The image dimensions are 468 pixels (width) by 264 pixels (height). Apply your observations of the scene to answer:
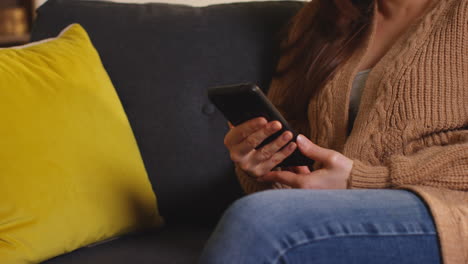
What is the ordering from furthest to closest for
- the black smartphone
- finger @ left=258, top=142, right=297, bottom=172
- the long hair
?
1. the long hair
2. finger @ left=258, top=142, right=297, bottom=172
3. the black smartphone

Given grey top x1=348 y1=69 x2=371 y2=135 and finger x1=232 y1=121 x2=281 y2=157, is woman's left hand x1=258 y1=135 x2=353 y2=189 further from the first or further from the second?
grey top x1=348 y1=69 x2=371 y2=135

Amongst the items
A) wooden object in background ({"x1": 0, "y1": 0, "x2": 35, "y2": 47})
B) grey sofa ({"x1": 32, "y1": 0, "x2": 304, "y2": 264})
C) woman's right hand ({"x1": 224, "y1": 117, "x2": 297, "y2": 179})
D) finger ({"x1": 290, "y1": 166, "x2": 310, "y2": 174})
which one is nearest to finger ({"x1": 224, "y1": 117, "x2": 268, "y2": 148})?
woman's right hand ({"x1": 224, "y1": 117, "x2": 297, "y2": 179})

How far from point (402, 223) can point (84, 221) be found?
625mm

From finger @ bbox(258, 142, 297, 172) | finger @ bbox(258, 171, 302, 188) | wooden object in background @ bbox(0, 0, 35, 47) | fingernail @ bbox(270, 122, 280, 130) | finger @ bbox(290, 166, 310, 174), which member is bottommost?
wooden object in background @ bbox(0, 0, 35, 47)

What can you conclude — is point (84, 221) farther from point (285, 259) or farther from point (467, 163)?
point (467, 163)

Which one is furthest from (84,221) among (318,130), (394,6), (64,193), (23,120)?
(394,6)

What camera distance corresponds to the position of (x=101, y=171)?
124 cm

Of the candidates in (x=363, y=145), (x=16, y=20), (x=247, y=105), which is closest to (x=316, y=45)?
(x=363, y=145)

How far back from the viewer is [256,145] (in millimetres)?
1121

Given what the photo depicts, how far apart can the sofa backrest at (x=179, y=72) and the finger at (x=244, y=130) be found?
24 cm

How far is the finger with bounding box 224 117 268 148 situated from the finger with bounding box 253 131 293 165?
36 mm

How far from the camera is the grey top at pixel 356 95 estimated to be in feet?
4.24

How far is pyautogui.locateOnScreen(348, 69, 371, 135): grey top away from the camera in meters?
1.29

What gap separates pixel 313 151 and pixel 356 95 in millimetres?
265
